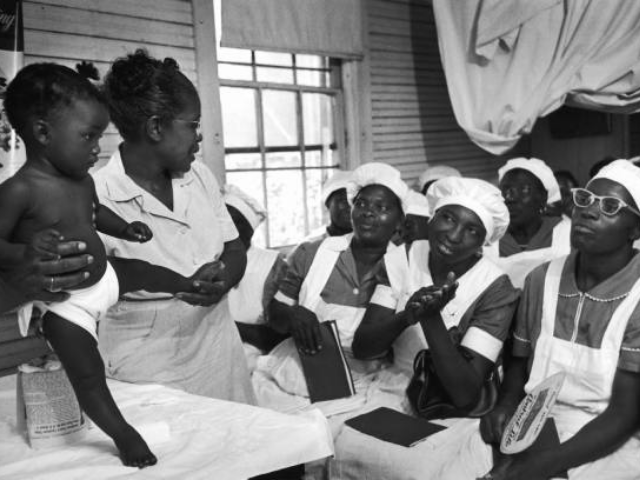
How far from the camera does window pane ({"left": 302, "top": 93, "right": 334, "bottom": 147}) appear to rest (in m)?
4.63

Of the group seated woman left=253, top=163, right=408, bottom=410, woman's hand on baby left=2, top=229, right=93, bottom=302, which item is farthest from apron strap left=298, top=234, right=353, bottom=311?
woman's hand on baby left=2, top=229, right=93, bottom=302

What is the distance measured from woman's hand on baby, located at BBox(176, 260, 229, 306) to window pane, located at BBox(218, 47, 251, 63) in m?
2.64

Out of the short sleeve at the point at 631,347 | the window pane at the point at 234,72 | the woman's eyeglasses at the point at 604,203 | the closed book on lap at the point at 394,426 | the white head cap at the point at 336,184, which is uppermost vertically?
the window pane at the point at 234,72

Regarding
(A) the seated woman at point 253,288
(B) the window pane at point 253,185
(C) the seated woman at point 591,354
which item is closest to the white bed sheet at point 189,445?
(C) the seated woman at point 591,354

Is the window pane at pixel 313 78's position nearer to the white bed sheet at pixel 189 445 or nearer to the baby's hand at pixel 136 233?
the baby's hand at pixel 136 233

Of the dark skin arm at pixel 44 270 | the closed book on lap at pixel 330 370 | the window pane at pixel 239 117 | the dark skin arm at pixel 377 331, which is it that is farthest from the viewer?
the window pane at pixel 239 117

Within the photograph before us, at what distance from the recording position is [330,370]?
8.54 feet

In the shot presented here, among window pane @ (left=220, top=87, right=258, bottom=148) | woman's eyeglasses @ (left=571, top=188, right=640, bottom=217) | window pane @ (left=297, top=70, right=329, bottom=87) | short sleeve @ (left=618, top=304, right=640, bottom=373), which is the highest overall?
window pane @ (left=297, top=70, right=329, bottom=87)

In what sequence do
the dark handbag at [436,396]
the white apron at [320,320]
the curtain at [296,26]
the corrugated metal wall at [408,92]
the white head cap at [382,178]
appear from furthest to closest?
1. the corrugated metal wall at [408,92]
2. the curtain at [296,26]
3. the white head cap at [382,178]
4. the white apron at [320,320]
5. the dark handbag at [436,396]

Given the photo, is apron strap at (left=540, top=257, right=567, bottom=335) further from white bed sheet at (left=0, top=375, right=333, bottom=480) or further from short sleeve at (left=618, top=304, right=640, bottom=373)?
white bed sheet at (left=0, top=375, right=333, bottom=480)

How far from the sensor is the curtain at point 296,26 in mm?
3895

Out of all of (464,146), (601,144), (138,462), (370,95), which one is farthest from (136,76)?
(601,144)

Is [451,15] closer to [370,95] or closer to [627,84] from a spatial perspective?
[370,95]

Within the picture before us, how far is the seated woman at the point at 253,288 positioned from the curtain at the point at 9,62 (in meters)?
1.11
